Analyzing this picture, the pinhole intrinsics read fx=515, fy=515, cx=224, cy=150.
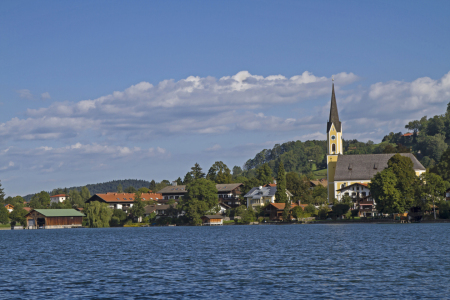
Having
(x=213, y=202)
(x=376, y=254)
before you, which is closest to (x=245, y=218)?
(x=213, y=202)

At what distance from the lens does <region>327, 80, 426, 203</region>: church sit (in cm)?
14912

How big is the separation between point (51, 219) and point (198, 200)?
4699 centimetres

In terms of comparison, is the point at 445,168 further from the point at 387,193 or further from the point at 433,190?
the point at 387,193

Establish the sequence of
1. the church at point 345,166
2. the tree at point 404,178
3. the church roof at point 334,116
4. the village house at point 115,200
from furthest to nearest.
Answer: the village house at point 115,200, the church roof at point 334,116, the church at point 345,166, the tree at point 404,178

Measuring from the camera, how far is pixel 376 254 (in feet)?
149

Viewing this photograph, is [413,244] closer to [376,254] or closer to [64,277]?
[376,254]

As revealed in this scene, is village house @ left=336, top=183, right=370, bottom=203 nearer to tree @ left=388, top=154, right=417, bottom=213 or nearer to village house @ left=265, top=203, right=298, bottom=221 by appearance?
village house @ left=265, top=203, right=298, bottom=221

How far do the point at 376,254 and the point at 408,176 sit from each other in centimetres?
7468

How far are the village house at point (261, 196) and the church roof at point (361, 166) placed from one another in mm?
17459

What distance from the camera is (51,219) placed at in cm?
15412

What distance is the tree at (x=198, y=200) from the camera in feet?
456

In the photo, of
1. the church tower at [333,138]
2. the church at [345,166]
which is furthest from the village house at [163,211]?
the church tower at [333,138]

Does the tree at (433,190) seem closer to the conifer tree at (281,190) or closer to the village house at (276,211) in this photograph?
the village house at (276,211)

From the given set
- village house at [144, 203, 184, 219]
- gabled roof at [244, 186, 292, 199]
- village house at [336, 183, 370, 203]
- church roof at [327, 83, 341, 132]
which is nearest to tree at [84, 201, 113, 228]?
village house at [144, 203, 184, 219]
